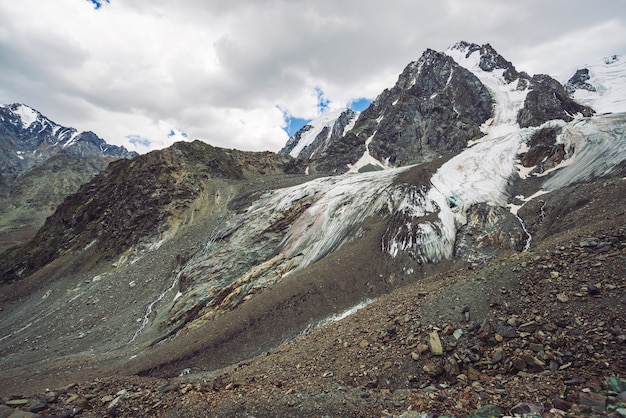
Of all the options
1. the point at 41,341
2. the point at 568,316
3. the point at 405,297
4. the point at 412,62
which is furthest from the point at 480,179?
the point at 412,62

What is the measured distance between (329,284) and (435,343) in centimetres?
1691

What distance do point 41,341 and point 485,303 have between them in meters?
48.4

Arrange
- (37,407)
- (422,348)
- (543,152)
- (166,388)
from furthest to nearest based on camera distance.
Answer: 1. (543,152)
2. (166,388)
3. (422,348)
4. (37,407)

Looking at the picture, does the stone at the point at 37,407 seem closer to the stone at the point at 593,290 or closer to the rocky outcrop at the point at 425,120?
the stone at the point at 593,290

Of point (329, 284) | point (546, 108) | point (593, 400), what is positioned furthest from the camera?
point (546, 108)

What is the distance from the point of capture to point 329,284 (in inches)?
1054

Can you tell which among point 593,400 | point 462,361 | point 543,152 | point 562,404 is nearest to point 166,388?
point 462,361

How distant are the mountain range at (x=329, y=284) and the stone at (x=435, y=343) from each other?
0.05 m

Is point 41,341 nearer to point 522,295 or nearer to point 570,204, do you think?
point 522,295

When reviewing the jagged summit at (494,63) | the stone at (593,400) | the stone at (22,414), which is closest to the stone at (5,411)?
the stone at (22,414)

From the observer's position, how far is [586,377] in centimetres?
716

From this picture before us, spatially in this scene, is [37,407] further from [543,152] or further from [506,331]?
[543,152]

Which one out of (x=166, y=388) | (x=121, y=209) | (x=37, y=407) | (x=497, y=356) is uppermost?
(x=121, y=209)

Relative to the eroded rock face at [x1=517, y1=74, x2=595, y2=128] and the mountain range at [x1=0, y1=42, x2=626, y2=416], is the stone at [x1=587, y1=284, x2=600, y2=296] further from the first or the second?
the eroded rock face at [x1=517, y1=74, x2=595, y2=128]
